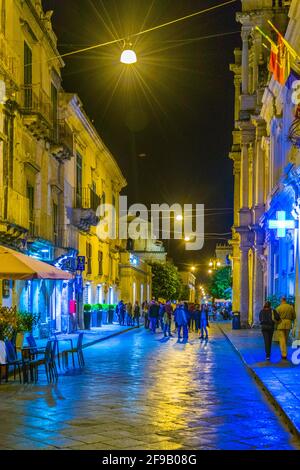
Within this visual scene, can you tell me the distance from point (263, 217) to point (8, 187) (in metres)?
15.3

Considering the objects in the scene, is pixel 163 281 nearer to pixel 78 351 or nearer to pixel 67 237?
pixel 67 237

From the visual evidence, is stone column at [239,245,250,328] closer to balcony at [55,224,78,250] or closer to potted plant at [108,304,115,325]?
balcony at [55,224,78,250]

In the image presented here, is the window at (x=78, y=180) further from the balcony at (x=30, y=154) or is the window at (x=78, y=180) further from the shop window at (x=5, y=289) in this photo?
the shop window at (x=5, y=289)

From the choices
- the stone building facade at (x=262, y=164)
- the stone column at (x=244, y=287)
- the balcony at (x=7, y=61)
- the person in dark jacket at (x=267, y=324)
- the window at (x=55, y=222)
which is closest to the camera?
the person in dark jacket at (x=267, y=324)

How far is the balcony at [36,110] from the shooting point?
25.9 m

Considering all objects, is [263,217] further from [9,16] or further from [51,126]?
[9,16]

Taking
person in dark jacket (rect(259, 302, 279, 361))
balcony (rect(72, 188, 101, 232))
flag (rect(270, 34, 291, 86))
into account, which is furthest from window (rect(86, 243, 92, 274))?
person in dark jacket (rect(259, 302, 279, 361))

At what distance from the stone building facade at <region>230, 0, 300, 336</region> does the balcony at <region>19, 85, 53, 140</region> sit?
922 cm

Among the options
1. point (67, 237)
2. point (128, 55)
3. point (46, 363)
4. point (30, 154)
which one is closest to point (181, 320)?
point (67, 237)

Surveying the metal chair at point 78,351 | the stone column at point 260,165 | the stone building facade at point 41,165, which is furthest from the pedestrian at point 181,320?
the metal chair at point 78,351

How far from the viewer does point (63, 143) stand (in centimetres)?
3128

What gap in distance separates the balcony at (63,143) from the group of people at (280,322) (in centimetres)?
1442

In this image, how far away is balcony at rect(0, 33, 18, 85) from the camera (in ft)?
73.9

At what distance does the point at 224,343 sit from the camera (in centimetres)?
2870
